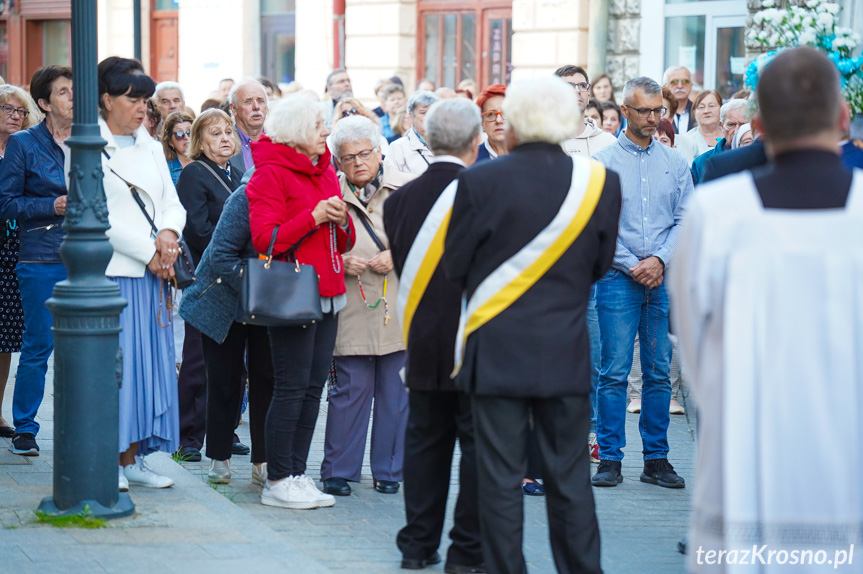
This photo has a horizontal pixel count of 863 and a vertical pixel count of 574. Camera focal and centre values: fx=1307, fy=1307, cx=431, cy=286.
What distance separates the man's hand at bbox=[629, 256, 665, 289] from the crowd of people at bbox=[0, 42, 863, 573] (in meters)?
0.01

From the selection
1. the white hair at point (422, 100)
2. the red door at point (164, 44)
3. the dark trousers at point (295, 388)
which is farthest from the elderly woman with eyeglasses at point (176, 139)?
the red door at point (164, 44)

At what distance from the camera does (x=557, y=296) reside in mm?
4422

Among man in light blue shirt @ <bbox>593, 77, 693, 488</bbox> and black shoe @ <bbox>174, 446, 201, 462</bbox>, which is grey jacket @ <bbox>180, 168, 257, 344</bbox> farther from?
man in light blue shirt @ <bbox>593, 77, 693, 488</bbox>

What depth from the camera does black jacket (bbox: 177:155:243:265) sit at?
716 cm

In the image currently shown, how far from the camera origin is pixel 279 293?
5.73 m

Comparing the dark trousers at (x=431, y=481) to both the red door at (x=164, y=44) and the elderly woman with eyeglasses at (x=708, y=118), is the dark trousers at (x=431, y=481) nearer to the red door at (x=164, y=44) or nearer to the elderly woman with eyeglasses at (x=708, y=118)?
the elderly woman with eyeglasses at (x=708, y=118)

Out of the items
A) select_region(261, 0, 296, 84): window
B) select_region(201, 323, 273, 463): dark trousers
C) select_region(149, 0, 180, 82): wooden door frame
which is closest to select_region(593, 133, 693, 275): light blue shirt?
select_region(201, 323, 273, 463): dark trousers

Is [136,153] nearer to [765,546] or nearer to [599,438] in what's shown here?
[599,438]

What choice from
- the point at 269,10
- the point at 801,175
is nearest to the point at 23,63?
the point at 269,10

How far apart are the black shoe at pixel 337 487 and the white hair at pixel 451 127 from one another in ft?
6.70

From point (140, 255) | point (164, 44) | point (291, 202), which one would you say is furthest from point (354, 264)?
point (164, 44)

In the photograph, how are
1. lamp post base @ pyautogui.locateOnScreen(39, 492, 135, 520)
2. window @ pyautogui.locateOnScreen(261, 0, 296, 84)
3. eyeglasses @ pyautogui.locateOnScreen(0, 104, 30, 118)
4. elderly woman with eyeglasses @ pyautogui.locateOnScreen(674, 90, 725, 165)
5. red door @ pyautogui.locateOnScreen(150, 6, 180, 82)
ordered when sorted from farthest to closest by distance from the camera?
1. red door @ pyautogui.locateOnScreen(150, 6, 180, 82)
2. window @ pyautogui.locateOnScreen(261, 0, 296, 84)
3. elderly woman with eyeglasses @ pyautogui.locateOnScreen(674, 90, 725, 165)
4. eyeglasses @ pyautogui.locateOnScreen(0, 104, 30, 118)
5. lamp post base @ pyautogui.locateOnScreen(39, 492, 135, 520)

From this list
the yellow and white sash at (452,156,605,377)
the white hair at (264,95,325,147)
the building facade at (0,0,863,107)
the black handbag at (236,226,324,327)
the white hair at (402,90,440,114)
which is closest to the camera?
the yellow and white sash at (452,156,605,377)

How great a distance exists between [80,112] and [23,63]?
23.0 m
